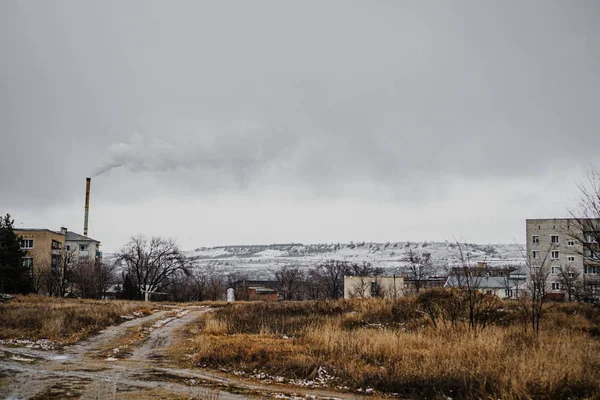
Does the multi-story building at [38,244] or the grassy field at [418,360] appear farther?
the multi-story building at [38,244]

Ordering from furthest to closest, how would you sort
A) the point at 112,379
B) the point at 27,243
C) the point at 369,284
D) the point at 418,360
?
the point at 27,243 → the point at 369,284 → the point at 418,360 → the point at 112,379

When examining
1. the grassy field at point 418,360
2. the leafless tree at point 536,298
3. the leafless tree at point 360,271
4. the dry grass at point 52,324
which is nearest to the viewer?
the grassy field at point 418,360

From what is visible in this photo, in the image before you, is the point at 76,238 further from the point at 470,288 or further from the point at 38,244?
the point at 470,288

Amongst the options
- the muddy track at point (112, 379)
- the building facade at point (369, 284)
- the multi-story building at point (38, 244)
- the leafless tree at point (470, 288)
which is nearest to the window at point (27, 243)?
the multi-story building at point (38, 244)

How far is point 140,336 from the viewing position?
16.1 meters

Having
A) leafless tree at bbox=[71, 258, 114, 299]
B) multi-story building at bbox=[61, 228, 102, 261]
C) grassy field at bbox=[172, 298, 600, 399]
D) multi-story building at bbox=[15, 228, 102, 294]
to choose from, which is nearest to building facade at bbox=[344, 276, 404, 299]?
leafless tree at bbox=[71, 258, 114, 299]

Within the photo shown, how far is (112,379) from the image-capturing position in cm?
933

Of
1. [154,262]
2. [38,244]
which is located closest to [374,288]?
[154,262]

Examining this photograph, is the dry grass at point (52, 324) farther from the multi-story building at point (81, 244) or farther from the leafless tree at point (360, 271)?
the multi-story building at point (81, 244)

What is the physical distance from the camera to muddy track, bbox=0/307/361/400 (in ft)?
27.0

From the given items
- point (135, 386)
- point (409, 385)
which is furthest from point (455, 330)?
point (135, 386)

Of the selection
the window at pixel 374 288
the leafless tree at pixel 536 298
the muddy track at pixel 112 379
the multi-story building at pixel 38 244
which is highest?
the multi-story building at pixel 38 244

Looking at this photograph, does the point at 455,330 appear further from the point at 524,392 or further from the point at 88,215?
the point at 88,215

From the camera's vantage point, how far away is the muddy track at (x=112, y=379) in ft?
27.0
